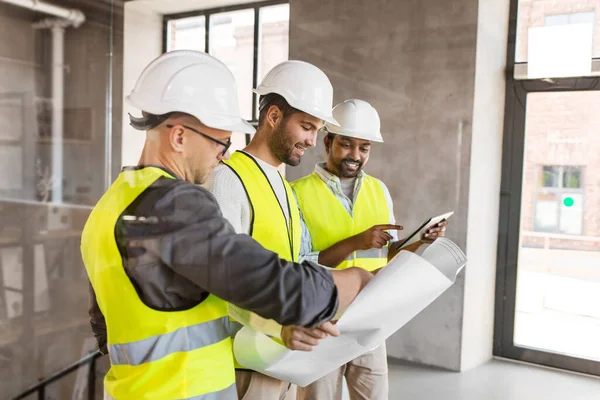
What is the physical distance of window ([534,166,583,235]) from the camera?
193 centimetres

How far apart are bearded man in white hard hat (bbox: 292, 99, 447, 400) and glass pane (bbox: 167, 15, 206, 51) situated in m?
0.47

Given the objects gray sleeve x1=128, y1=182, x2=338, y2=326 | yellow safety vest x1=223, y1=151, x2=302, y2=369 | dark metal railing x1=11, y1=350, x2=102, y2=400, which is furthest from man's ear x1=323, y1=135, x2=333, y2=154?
dark metal railing x1=11, y1=350, x2=102, y2=400

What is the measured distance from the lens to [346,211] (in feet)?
5.52

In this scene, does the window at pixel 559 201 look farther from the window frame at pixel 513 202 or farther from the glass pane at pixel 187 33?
the glass pane at pixel 187 33

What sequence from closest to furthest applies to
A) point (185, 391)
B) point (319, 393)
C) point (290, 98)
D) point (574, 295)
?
1. point (185, 391)
2. point (290, 98)
3. point (319, 393)
4. point (574, 295)

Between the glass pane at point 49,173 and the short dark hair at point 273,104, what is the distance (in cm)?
42

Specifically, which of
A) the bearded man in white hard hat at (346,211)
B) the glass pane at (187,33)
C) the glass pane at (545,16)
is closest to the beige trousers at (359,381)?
the bearded man in white hard hat at (346,211)

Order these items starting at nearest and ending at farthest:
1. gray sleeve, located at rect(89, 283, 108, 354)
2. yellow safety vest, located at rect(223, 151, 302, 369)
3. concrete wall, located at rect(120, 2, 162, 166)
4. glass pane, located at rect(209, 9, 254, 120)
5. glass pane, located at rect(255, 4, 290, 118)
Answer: gray sleeve, located at rect(89, 283, 108, 354) → yellow safety vest, located at rect(223, 151, 302, 369) → concrete wall, located at rect(120, 2, 162, 166) → glass pane, located at rect(209, 9, 254, 120) → glass pane, located at rect(255, 4, 290, 118)

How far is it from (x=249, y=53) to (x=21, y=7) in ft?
2.44

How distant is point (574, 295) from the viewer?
2.06 metres

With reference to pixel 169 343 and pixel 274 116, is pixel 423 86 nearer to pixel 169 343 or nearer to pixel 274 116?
pixel 274 116

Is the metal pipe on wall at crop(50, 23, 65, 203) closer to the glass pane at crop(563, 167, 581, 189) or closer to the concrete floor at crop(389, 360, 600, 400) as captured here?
the concrete floor at crop(389, 360, 600, 400)

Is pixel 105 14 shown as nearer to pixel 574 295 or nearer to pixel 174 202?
pixel 174 202

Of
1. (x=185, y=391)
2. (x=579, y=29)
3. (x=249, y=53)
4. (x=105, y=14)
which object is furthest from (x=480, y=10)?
(x=185, y=391)
